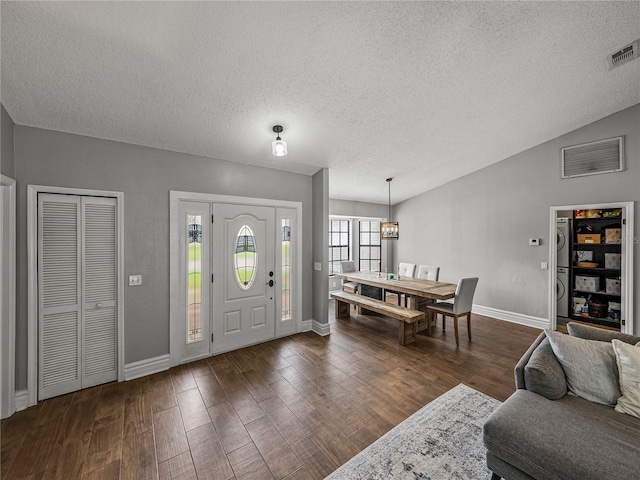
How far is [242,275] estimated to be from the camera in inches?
142

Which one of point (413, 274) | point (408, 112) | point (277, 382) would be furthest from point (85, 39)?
point (413, 274)

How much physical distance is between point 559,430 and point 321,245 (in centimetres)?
315

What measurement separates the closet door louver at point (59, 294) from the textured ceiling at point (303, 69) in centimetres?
85

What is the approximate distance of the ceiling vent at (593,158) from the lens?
3672 millimetres

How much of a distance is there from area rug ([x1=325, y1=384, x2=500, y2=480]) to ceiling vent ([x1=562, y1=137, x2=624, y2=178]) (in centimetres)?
389

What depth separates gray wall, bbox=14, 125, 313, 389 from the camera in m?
2.37

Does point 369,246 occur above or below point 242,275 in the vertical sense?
above

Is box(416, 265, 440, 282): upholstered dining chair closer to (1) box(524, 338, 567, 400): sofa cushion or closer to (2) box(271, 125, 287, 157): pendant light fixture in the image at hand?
(1) box(524, 338, 567, 400): sofa cushion

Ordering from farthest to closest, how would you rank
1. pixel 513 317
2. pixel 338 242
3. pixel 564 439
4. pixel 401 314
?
pixel 338 242 < pixel 513 317 < pixel 401 314 < pixel 564 439

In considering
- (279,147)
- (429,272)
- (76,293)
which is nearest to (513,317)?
(429,272)

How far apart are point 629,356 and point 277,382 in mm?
2782

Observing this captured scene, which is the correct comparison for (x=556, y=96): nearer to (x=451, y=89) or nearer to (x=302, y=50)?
(x=451, y=89)

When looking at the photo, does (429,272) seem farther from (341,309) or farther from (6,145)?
(6,145)

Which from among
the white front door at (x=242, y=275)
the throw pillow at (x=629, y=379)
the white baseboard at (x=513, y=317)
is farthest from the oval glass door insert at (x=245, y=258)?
the white baseboard at (x=513, y=317)
